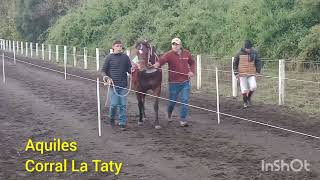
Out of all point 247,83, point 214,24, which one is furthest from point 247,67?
point 214,24

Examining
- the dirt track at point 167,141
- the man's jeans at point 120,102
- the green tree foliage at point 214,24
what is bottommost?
the dirt track at point 167,141

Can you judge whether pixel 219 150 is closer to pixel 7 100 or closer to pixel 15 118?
pixel 15 118

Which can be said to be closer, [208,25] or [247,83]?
[247,83]

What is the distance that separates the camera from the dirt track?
7074 mm

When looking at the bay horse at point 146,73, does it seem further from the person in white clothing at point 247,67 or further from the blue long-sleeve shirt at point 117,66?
the person in white clothing at point 247,67

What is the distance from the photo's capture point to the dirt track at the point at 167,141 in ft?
23.2

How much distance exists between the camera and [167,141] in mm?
9000

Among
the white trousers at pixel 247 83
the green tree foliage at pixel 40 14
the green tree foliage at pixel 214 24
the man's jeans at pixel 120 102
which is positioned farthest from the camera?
the green tree foliage at pixel 40 14

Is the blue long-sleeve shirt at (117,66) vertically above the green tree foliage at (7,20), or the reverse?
the green tree foliage at (7,20)

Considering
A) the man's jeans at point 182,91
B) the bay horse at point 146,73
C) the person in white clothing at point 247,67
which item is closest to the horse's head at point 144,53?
the bay horse at point 146,73

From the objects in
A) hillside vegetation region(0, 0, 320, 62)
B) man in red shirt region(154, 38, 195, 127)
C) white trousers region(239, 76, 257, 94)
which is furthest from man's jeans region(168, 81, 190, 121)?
hillside vegetation region(0, 0, 320, 62)

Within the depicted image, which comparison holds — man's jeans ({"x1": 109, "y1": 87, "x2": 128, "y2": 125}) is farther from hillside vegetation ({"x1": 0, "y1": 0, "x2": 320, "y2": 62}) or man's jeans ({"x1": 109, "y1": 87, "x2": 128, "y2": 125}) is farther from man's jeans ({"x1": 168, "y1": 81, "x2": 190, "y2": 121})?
hillside vegetation ({"x1": 0, "y1": 0, "x2": 320, "y2": 62})

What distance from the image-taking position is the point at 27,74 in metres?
24.3

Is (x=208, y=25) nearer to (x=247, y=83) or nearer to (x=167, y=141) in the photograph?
(x=247, y=83)
